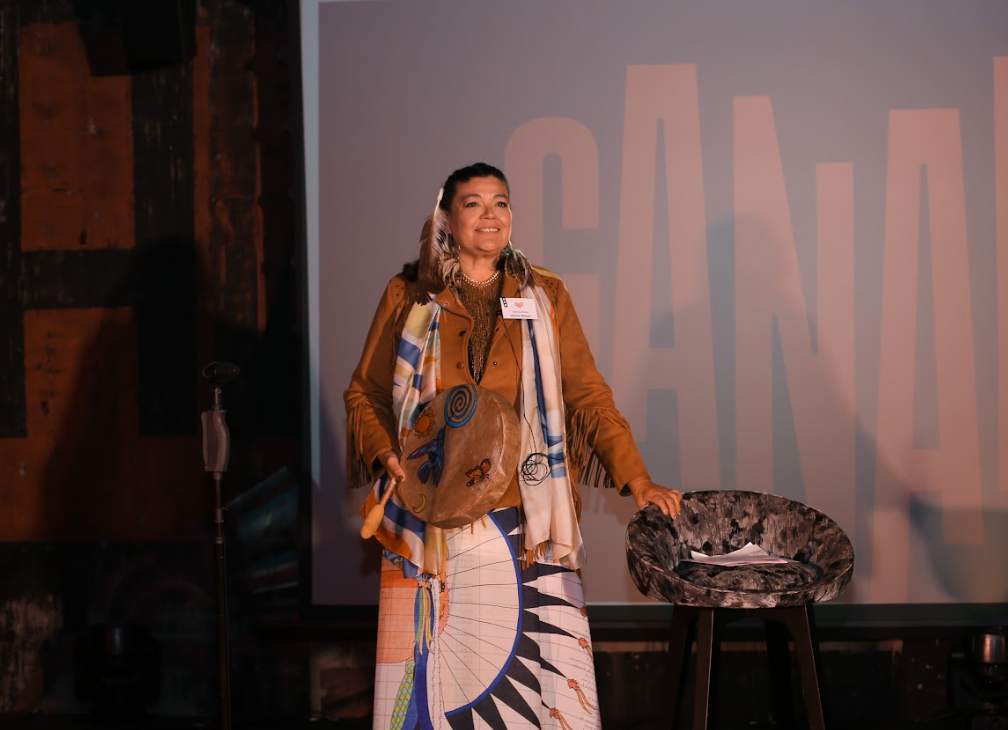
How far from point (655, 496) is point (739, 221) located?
1.52 meters

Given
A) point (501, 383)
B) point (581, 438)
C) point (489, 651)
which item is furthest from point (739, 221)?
point (489, 651)

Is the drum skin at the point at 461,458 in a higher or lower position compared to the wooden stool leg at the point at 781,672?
higher

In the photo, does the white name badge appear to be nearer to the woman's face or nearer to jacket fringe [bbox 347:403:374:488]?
the woman's face

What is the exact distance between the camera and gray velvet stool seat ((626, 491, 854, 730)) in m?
2.35

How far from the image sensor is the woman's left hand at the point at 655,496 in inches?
95.7

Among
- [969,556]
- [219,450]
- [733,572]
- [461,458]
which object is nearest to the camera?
[461,458]

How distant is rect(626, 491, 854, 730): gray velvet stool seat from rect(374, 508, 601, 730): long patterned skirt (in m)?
0.26

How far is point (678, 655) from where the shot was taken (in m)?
2.71

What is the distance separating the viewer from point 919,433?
11.6ft

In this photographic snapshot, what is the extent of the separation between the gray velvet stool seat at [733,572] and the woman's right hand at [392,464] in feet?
1.97

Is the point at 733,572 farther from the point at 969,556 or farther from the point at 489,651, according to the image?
the point at 969,556

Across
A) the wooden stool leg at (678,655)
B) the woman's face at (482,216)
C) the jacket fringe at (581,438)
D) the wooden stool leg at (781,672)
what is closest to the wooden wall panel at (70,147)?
the woman's face at (482,216)

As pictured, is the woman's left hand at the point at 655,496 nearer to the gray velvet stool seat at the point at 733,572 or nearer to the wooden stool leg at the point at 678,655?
the gray velvet stool seat at the point at 733,572

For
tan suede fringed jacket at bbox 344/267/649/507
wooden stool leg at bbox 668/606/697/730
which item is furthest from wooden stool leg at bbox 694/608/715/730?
tan suede fringed jacket at bbox 344/267/649/507
